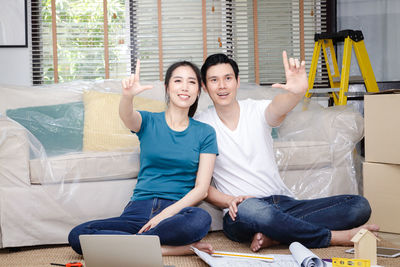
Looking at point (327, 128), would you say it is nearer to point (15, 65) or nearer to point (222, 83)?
point (222, 83)

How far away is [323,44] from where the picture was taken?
9.29ft

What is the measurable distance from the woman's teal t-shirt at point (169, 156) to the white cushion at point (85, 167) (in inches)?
6.6

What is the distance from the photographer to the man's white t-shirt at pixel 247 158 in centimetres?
162

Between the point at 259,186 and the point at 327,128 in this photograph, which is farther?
the point at 327,128

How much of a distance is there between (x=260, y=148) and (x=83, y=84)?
3.45ft

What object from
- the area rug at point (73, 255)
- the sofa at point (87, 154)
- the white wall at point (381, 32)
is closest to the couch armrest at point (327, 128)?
the sofa at point (87, 154)

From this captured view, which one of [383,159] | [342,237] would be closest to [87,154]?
[342,237]

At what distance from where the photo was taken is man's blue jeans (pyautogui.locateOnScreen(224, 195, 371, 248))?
1.47 meters

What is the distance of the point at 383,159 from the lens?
192 cm

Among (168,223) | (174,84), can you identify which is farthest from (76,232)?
(174,84)

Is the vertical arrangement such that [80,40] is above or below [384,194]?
above

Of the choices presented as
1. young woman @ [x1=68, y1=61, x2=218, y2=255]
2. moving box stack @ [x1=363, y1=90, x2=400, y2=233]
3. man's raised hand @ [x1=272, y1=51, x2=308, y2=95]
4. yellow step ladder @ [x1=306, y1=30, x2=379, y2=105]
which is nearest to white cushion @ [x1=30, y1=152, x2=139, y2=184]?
young woman @ [x1=68, y1=61, x2=218, y2=255]

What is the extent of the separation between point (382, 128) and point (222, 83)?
30.2 inches

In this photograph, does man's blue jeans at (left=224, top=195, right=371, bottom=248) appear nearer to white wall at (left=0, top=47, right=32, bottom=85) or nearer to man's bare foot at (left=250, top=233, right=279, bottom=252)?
man's bare foot at (left=250, top=233, right=279, bottom=252)
